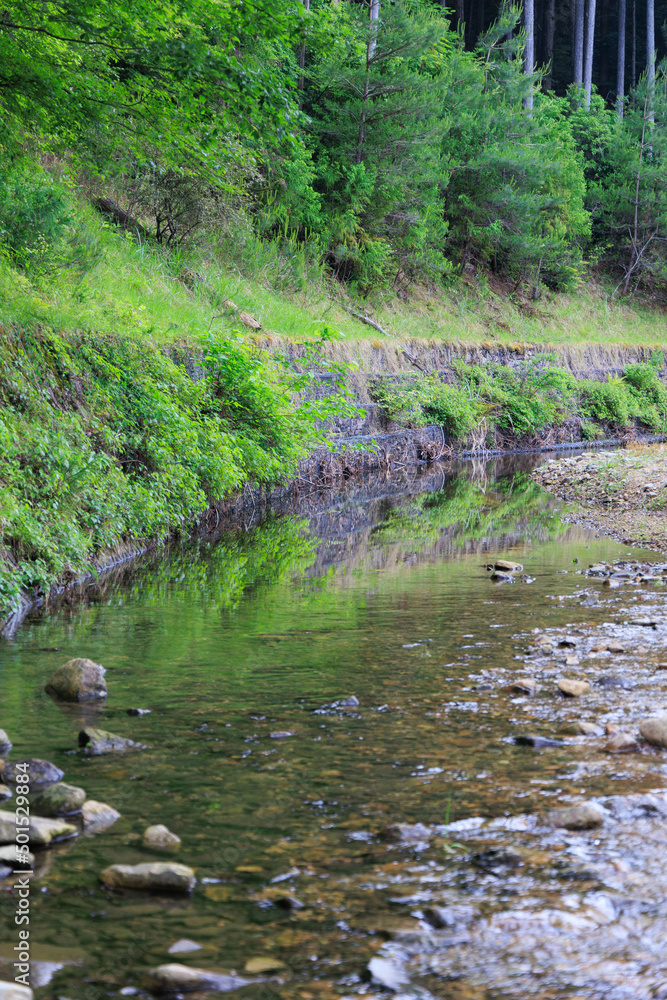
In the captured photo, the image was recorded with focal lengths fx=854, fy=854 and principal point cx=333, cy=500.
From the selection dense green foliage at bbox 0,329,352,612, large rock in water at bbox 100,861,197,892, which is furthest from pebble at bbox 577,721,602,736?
dense green foliage at bbox 0,329,352,612

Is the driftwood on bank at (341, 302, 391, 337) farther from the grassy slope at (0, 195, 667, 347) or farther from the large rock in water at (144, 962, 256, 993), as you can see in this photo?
the large rock in water at (144, 962, 256, 993)

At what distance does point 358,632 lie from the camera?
19.5ft

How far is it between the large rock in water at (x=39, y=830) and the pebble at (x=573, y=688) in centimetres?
249

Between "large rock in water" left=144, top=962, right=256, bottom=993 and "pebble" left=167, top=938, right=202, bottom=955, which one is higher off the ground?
"large rock in water" left=144, top=962, right=256, bottom=993

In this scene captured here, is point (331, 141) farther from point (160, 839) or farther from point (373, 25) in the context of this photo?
point (160, 839)

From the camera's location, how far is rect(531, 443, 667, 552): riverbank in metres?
10.7

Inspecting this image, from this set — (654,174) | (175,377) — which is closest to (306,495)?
(175,377)

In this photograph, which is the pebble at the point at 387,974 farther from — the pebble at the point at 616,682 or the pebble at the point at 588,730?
the pebble at the point at 616,682

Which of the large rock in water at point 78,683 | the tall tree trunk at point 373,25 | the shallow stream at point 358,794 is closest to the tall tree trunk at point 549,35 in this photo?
the tall tree trunk at point 373,25

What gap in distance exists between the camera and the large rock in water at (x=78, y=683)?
4359 mm

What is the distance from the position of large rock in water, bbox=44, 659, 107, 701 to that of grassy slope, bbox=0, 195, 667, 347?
4.59 metres

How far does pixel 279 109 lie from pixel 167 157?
6.86ft

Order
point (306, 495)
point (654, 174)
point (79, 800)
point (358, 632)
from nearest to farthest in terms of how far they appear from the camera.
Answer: point (79, 800) → point (358, 632) → point (306, 495) → point (654, 174)

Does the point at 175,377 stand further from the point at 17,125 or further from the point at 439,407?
the point at 439,407
